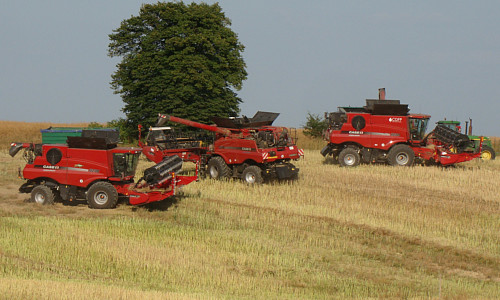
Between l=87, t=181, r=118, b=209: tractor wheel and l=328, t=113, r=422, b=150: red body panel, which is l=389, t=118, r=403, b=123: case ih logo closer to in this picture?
l=328, t=113, r=422, b=150: red body panel

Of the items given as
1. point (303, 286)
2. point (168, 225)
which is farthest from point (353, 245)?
point (168, 225)

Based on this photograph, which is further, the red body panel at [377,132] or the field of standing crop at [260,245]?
the red body panel at [377,132]

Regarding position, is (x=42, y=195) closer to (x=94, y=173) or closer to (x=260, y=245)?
(x=94, y=173)

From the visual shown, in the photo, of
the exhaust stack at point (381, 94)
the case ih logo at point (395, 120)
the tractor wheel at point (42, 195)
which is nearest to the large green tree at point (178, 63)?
the exhaust stack at point (381, 94)

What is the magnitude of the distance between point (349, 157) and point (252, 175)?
7.75m

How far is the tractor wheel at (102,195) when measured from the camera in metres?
19.1

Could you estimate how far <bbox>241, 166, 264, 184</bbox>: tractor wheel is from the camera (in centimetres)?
2408

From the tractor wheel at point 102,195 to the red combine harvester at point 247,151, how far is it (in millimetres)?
5689

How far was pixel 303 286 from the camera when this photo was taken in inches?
482

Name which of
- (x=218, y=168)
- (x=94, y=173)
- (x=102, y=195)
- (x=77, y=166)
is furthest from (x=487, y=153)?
(x=77, y=166)

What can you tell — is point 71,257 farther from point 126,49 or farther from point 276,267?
point 126,49

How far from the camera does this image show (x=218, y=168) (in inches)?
987

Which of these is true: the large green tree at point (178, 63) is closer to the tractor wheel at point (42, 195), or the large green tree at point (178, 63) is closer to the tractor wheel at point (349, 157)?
the tractor wheel at point (349, 157)

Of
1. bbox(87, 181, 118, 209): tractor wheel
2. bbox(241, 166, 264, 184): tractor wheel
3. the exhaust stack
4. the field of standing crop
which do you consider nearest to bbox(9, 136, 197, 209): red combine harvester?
bbox(87, 181, 118, 209): tractor wheel
